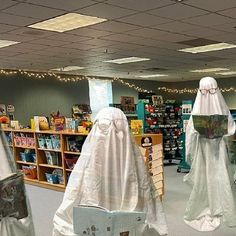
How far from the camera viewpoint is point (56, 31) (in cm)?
641

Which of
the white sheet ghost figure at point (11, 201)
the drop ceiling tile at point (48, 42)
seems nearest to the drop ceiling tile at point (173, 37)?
the drop ceiling tile at point (48, 42)

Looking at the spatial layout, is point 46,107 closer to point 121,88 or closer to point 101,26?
point 121,88

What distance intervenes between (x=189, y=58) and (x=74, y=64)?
338 centimetres

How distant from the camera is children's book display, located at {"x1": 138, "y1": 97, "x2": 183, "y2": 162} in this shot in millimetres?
10078

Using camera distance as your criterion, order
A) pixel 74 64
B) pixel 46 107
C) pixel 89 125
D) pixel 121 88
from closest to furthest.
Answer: pixel 89 125 → pixel 74 64 → pixel 46 107 → pixel 121 88

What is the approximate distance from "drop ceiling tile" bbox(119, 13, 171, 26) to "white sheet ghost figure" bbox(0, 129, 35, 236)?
3.81 m

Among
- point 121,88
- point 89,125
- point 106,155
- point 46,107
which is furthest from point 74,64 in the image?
point 106,155

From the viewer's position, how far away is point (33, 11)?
5.10 m

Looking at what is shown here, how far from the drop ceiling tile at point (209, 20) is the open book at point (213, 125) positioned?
2022mm

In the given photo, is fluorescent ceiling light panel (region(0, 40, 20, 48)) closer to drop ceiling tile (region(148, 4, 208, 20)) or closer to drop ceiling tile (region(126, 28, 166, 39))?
drop ceiling tile (region(126, 28, 166, 39))

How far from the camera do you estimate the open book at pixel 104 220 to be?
208 centimetres

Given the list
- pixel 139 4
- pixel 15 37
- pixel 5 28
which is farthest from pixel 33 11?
pixel 15 37

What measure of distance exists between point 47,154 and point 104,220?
19.4 feet

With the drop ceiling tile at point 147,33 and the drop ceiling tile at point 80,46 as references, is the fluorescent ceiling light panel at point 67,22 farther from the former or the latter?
the drop ceiling tile at point 80,46
